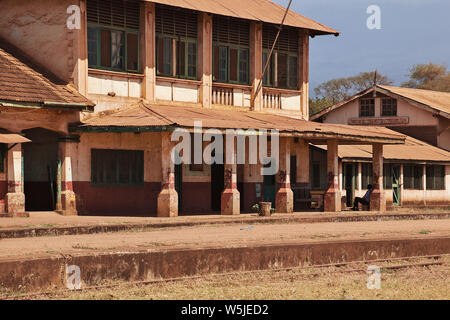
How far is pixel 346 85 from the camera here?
94.2m

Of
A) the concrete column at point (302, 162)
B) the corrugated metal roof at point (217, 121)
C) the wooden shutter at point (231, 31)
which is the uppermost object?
the wooden shutter at point (231, 31)

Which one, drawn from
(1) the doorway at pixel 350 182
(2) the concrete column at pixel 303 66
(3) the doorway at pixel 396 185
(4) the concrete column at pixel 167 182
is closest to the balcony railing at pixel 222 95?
(2) the concrete column at pixel 303 66

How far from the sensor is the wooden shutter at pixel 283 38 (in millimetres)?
30109

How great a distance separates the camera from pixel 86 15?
25172 millimetres

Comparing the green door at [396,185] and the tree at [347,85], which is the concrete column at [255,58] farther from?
the tree at [347,85]

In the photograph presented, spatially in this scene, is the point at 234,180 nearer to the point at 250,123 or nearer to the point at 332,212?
the point at 250,123

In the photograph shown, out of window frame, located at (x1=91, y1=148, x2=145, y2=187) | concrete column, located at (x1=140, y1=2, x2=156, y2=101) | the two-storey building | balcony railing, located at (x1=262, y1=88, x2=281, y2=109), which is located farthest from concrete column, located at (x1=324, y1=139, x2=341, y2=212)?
window frame, located at (x1=91, y1=148, x2=145, y2=187)

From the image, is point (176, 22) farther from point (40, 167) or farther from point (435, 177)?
point (435, 177)

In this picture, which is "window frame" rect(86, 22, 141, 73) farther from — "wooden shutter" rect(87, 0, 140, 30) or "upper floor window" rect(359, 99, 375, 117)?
"upper floor window" rect(359, 99, 375, 117)

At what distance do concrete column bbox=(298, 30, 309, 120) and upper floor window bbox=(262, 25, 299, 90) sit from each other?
0.49ft

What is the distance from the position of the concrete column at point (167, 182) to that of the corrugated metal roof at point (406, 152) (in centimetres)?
937

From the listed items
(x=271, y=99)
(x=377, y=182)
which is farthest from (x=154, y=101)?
(x=377, y=182)

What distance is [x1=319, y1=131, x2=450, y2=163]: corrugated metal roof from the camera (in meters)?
33.5
